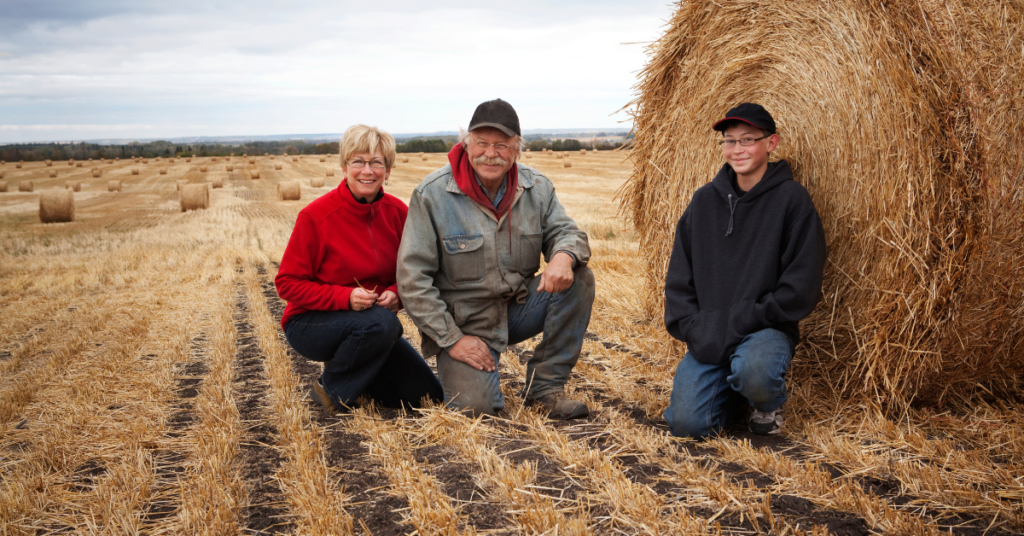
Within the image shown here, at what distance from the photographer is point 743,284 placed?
3412 millimetres

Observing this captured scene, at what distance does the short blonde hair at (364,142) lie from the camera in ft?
12.2

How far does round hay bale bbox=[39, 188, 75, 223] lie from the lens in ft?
46.2

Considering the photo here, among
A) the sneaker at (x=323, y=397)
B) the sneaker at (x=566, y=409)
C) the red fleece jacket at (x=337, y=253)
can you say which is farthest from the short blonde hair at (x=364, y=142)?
the sneaker at (x=566, y=409)

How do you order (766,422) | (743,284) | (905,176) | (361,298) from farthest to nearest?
(361,298) → (743,284) → (766,422) → (905,176)

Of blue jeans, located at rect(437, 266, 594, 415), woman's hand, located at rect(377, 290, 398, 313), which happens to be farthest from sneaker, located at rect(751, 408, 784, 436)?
woman's hand, located at rect(377, 290, 398, 313)

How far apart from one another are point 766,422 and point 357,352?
2.10 m

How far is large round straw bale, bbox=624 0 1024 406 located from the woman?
227 cm

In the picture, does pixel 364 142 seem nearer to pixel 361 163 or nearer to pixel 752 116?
pixel 361 163

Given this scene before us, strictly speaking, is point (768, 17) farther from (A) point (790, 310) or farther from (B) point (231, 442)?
(B) point (231, 442)

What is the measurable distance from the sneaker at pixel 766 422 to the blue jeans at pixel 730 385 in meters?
0.04

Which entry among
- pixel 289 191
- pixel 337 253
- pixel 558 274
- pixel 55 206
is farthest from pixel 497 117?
pixel 289 191

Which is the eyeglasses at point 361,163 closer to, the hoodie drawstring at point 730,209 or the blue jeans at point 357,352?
the blue jeans at point 357,352

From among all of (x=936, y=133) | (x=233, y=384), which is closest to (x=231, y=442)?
(x=233, y=384)

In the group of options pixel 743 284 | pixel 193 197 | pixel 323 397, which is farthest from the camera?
pixel 193 197
